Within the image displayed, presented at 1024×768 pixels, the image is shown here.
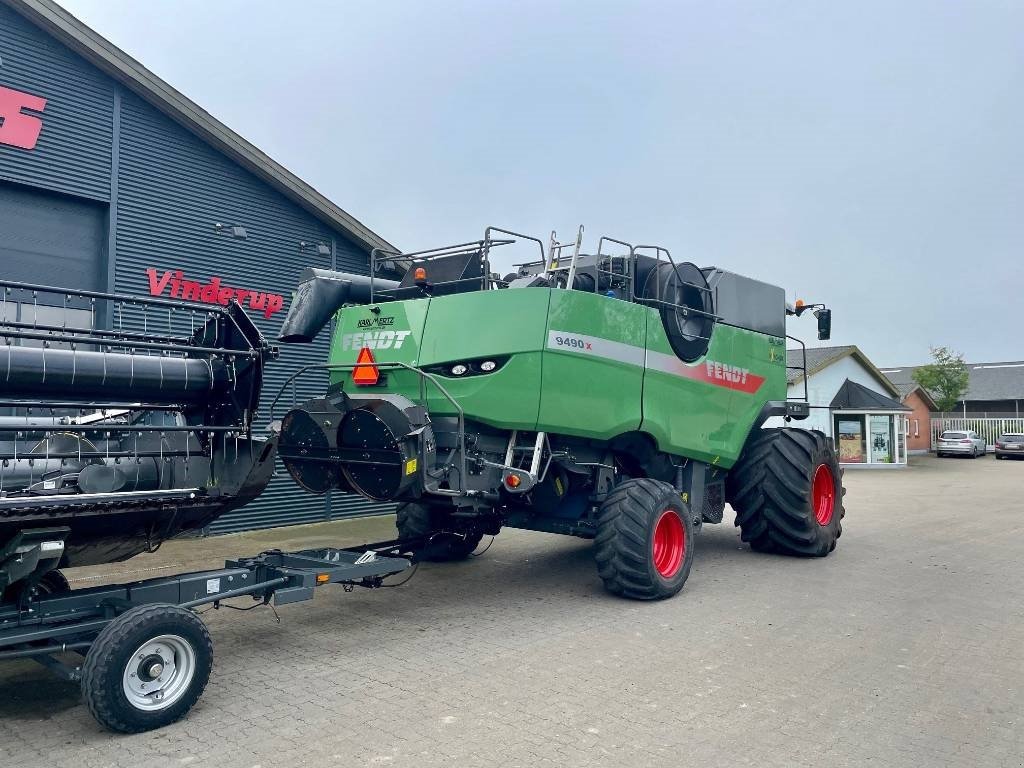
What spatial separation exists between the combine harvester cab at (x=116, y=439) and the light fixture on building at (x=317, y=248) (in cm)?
684

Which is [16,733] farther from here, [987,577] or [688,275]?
[987,577]

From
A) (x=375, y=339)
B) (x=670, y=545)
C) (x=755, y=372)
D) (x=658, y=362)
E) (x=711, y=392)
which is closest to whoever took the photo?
(x=375, y=339)

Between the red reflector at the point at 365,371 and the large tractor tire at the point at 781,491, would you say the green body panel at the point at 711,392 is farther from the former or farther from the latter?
the red reflector at the point at 365,371

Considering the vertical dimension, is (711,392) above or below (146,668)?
above

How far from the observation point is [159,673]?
443cm

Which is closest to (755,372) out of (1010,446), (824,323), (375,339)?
(824,323)

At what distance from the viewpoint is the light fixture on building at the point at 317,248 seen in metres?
12.4

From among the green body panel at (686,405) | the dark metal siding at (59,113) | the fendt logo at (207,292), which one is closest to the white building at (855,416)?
the green body panel at (686,405)

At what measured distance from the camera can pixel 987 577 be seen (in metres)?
8.80

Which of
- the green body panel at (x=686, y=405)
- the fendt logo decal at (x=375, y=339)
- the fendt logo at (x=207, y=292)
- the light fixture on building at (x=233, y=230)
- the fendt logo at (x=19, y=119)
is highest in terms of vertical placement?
the fendt logo at (x=19, y=119)

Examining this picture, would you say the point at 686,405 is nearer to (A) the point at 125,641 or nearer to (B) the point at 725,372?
(B) the point at 725,372

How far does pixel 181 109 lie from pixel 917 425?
131 feet

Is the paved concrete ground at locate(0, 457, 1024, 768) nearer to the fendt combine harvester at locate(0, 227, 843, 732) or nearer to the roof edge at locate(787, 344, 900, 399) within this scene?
the fendt combine harvester at locate(0, 227, 843, 732)

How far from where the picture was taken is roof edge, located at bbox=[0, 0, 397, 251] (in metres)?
9.46
